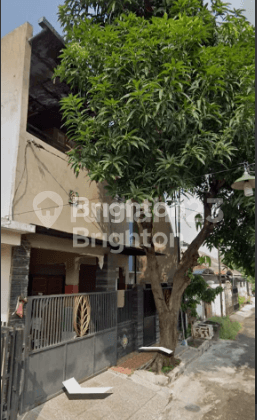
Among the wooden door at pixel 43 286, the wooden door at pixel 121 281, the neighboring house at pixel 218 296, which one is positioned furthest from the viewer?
the neighboring house at pixel 218 296

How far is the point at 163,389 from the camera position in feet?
27.2

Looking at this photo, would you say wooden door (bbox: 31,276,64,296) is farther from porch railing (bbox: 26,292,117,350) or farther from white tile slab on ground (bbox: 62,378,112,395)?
white tile slab on ground (bbox: 62,378,112,395)

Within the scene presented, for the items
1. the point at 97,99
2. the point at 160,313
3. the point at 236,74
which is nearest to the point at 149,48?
the point at 97,99

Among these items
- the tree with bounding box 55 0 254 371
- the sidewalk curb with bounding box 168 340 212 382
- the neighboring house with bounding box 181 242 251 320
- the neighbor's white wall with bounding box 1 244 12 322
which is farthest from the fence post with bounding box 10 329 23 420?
the neighboring house with bounding box 181 242 251 320

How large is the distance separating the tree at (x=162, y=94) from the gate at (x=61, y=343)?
360 centimetres

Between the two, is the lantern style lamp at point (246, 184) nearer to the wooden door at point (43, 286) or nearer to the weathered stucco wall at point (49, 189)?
the weathered stucco wall at point (49, 189)

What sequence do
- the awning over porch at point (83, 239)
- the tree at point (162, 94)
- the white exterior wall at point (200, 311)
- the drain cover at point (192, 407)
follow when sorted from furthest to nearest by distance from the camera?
the white exterior wall at point (200, 311), the drain cover at point (192, 407), the awning over porch at point (83, 239), the tree at point (162, 94)

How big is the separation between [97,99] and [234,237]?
6.84 m

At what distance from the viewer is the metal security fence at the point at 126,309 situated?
10.6 meters

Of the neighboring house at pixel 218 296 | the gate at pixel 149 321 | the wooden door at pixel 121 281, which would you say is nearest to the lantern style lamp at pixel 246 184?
the gate at pixel 149 321

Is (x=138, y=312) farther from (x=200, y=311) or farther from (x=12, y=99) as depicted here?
(x=12, y=99)

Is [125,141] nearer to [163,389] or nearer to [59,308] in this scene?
[59,308]

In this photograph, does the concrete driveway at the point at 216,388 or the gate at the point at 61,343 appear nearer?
the gate at the point at 61,343

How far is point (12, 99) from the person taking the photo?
776 cm
